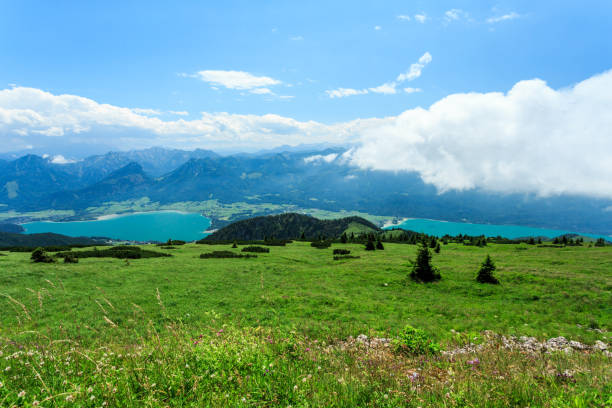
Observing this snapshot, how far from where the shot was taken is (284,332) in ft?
33.4

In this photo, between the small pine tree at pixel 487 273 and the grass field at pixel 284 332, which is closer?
the grass field at pixel 284 332

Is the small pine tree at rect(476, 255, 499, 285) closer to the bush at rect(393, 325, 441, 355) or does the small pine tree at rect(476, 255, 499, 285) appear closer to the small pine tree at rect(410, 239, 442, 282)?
the small pine tree at rect(410, 239, 442, 282)

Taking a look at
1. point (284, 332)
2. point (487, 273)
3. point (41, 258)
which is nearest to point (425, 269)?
point (487, 273)

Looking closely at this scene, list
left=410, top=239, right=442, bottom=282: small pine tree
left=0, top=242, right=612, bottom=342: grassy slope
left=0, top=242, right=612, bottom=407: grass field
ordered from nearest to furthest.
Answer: left=0, top=242, right=612, bottom=407: grass field < left=0, top=242, right=612, bottom=342: grassy slope < left=410, top=239, right=442, bottom=282: small pine tree

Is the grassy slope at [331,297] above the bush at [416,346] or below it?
below

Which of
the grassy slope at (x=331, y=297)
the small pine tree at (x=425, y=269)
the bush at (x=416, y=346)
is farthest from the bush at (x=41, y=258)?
the small pine tree at (x=425, y=269)

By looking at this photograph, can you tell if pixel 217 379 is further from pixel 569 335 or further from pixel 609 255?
pixel 609 255

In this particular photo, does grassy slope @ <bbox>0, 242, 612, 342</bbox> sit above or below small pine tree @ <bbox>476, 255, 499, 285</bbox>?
below

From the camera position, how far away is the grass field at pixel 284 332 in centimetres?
467

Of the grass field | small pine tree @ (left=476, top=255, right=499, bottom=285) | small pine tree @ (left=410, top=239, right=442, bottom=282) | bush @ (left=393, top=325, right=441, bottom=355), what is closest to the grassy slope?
the grass field

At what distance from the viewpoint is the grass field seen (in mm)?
4672

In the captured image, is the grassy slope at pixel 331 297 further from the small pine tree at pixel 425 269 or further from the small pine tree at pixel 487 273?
the small pine tree at pixel 425 269

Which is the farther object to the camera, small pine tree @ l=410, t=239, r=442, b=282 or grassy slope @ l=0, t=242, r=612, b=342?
small pine tree @ l=410, t=239, r=442, b=282

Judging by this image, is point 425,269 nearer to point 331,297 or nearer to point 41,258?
point 331,297
